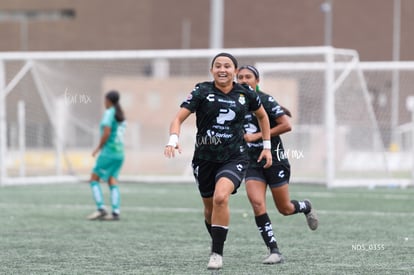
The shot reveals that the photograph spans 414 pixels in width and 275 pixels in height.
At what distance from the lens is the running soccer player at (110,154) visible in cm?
1429

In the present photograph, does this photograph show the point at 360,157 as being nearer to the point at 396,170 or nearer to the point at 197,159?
the point at 396,170

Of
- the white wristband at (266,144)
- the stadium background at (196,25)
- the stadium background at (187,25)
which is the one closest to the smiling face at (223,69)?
the white wristband at (266,144)

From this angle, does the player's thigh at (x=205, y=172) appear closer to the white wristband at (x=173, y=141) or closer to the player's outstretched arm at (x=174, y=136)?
the player's outstretched arm at (x=174, y=136)

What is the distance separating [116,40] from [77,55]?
122 feet

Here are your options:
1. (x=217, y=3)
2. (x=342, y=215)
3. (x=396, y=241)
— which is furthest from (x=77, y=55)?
(x=396, y=241)

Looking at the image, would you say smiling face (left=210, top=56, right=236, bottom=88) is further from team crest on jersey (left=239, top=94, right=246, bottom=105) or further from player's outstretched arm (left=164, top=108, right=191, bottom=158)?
player's outstretched arm (left=164, top=108, right=191, bottom=158)

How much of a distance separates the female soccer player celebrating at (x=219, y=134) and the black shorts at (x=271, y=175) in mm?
549

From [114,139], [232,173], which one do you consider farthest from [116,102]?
[232,173]

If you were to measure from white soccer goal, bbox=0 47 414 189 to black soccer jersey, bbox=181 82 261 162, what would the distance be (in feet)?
41.9

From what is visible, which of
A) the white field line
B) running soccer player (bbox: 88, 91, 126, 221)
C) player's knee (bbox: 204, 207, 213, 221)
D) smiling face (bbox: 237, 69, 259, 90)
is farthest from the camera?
the white field line

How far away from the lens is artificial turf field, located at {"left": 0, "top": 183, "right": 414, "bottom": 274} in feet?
29.5

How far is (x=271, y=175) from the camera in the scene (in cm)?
966

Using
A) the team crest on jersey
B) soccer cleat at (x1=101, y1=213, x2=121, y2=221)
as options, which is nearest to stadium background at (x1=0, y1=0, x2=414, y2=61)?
soccer cleat at (x1=101, y1=213, x2=121, y2=221)

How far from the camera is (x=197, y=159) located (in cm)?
900
